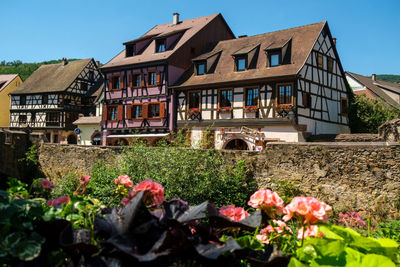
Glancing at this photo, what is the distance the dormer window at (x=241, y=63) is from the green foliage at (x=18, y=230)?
19.3 m

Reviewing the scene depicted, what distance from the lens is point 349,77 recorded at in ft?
116

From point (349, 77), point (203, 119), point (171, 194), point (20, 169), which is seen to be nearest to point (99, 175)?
point (171, 194)

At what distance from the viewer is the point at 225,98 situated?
803 inches

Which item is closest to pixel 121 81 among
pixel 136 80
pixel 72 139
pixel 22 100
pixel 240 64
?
pixel 136 80

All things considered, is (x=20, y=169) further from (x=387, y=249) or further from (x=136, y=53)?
(x=387, y=249)

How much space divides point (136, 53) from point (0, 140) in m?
11.6

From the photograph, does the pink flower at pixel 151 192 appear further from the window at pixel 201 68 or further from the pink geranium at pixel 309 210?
the window at pixel 201 68

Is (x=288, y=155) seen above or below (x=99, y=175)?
above

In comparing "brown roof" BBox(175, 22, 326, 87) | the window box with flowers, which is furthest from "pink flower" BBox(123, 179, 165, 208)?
the window box with flowers

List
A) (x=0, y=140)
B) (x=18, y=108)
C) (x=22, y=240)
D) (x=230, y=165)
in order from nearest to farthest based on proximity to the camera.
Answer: (x=22, y=240) < (x=230, y=165) < (x=0, y=140) < (x=18, y=108)

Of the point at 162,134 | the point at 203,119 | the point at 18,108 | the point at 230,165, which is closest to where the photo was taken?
the point at 230,165

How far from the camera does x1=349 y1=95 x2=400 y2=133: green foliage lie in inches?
906

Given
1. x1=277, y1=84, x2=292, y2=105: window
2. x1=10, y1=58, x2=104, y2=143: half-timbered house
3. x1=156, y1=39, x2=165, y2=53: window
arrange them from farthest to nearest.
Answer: x1=10, y1=58, x2=104, y2=143: half-timbered house → x1=156, y1=39, x2=165, y2=53: window → x1=277, y1=84, x2=292, y2=105: window

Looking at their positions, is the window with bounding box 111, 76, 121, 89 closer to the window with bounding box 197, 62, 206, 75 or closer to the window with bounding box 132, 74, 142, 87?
the window with bounding box 132, 74, 142, 87
